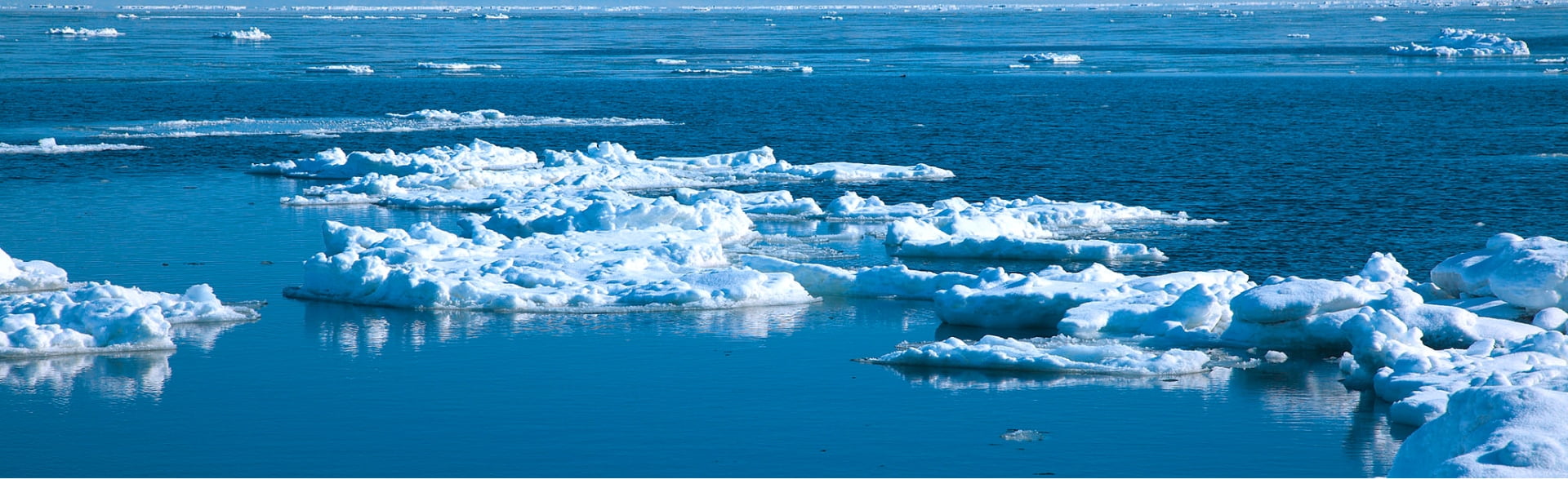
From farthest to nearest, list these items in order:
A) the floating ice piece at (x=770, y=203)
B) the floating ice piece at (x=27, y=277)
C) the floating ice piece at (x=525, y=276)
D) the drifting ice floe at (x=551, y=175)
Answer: the drifting ice floe at (x=551, y=175), the floating ice piece at (x=770, y=203), the floating ice piece at (x=27, y=277), the floating ice piece at (x=525, y=276)

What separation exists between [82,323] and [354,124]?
25.4 m

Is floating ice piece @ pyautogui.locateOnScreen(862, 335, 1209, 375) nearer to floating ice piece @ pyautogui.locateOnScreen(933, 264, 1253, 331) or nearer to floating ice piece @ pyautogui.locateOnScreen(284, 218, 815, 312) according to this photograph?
floating ice piece @ pyautogui.locateOnScreen(933, 264, 1253, 331)

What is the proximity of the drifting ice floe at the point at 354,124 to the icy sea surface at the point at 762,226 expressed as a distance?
252 mm

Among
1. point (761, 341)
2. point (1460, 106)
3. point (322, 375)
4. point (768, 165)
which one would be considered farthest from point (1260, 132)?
point (322, 375)

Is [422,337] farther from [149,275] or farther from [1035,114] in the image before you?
[1035,114]

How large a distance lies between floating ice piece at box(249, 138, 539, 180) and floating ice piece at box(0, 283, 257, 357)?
482 inches

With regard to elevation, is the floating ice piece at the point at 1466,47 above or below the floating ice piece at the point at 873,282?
above

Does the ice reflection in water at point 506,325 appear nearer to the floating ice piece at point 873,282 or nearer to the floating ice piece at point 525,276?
the floating ice piece at point 525,276

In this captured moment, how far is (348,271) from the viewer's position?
15.9 m

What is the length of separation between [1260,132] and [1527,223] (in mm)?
13852

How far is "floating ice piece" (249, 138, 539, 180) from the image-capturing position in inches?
1062

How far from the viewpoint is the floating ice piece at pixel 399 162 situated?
26969 millimetres

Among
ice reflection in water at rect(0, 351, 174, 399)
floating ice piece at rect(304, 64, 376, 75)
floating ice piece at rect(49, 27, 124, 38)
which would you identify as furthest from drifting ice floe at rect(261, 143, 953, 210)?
floating ice piece at rect(49, 27, 124, 38)

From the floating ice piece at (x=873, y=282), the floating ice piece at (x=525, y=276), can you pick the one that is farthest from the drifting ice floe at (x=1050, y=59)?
the floating ice piece at (x=873, y=282)
